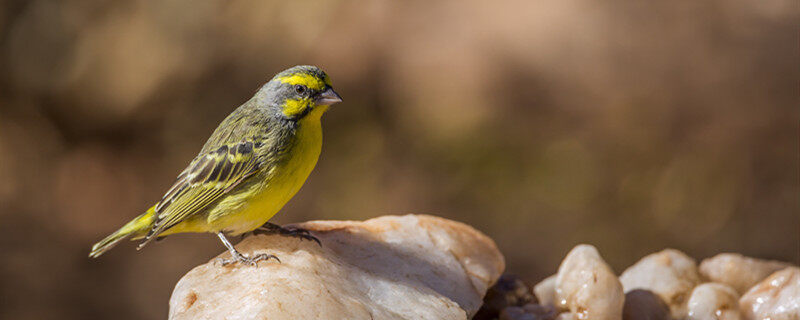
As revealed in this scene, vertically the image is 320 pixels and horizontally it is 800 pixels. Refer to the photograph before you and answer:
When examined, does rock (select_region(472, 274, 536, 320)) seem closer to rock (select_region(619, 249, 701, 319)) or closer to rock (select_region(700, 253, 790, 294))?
rock (select_region(619, 249, 701, 319))

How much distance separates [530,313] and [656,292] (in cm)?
63

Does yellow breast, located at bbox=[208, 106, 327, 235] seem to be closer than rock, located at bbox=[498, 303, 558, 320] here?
Yes

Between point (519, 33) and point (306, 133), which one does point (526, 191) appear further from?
point (306, 133)

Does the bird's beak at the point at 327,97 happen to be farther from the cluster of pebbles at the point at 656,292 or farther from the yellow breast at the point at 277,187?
the cluster of pebbles at the point at 656,292

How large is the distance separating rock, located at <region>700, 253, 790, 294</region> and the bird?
1.93 meters

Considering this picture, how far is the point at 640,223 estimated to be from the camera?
20.8 feet

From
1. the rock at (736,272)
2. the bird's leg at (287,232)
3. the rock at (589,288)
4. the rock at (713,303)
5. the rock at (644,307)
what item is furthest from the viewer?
the rock at (736,272)

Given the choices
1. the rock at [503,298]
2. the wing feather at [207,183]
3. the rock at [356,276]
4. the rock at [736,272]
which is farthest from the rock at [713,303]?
the wing feather at [207,183]

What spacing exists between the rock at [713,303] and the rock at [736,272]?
25 cm

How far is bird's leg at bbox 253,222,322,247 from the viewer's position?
315 centimetres

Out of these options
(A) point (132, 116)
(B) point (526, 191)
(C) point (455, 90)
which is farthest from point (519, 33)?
(A) point (132, 116)

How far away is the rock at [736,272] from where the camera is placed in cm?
380

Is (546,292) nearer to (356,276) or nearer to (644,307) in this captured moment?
(644,307)

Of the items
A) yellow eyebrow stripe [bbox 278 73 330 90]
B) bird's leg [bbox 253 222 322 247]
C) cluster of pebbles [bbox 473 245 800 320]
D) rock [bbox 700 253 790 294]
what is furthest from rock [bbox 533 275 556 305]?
yellow eyebrow stripe [bbox 278 73 330 90]
